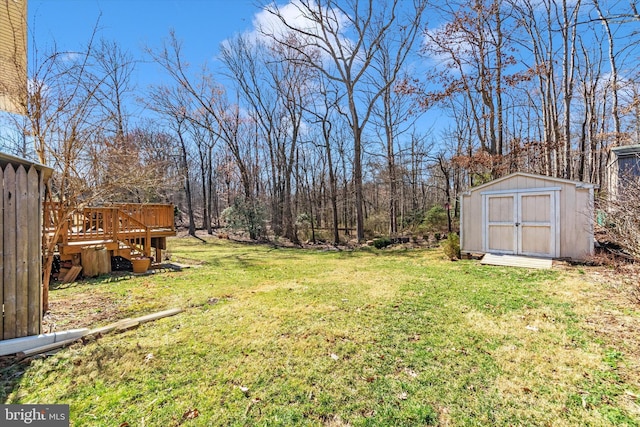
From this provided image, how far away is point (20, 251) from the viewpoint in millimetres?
2887

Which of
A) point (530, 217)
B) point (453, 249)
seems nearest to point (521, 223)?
point (530, 217)

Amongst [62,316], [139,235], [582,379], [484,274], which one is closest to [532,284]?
[484,274]

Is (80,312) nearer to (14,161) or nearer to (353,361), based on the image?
(14,161)

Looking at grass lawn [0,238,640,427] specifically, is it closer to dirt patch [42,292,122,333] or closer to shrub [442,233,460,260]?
dirt patch [42,292,122,333]

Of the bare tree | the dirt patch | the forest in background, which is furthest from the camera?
the bare tree

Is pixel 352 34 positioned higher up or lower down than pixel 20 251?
higher up

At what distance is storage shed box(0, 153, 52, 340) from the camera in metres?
2.79

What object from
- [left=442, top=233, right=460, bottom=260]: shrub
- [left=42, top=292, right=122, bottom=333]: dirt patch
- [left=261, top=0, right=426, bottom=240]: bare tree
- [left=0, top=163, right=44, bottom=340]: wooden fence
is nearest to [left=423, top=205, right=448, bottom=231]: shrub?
[left=261, top=0, right=426, bottom=240]: bare tree

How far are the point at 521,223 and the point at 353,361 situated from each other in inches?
275

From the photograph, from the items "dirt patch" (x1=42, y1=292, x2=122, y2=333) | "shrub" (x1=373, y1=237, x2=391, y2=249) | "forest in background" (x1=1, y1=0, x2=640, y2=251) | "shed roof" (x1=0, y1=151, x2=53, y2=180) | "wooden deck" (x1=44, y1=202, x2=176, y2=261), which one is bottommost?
"dirt patch" (x1=42, y1=292, x2=122, y2=333)

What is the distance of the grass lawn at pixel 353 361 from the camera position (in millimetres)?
2053

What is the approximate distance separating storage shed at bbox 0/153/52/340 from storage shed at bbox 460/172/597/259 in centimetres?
918

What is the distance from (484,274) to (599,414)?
189 inches

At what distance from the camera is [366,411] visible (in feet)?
6.76
